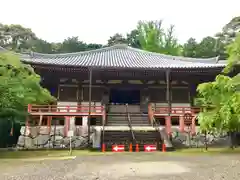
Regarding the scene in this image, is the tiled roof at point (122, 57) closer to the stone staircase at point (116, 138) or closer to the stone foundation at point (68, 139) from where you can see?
the stone foundation at point (68, 139)

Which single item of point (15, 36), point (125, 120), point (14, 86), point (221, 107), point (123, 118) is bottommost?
point (125, 120)

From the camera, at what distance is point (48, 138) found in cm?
1539

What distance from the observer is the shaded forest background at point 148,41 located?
1529 inches

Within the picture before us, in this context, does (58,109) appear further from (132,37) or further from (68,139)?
(132,37)

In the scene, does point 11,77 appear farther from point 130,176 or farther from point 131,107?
point 131,107

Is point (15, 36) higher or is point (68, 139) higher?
point (15, 36)

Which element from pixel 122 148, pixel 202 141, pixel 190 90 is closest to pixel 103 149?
pixel 122 148

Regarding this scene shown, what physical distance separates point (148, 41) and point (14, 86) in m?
29.5

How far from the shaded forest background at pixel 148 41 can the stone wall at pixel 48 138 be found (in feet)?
70.9

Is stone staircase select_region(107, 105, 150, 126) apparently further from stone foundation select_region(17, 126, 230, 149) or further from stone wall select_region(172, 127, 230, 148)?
stone wall select_region(172, 127, 230, 148)

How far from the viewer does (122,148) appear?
42.4 feet

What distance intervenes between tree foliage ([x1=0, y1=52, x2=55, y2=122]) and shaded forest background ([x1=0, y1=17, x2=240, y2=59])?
2477cm

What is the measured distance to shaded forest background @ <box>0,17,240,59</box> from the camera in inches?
1529

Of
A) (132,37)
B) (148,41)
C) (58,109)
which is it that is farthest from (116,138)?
(132,37)
